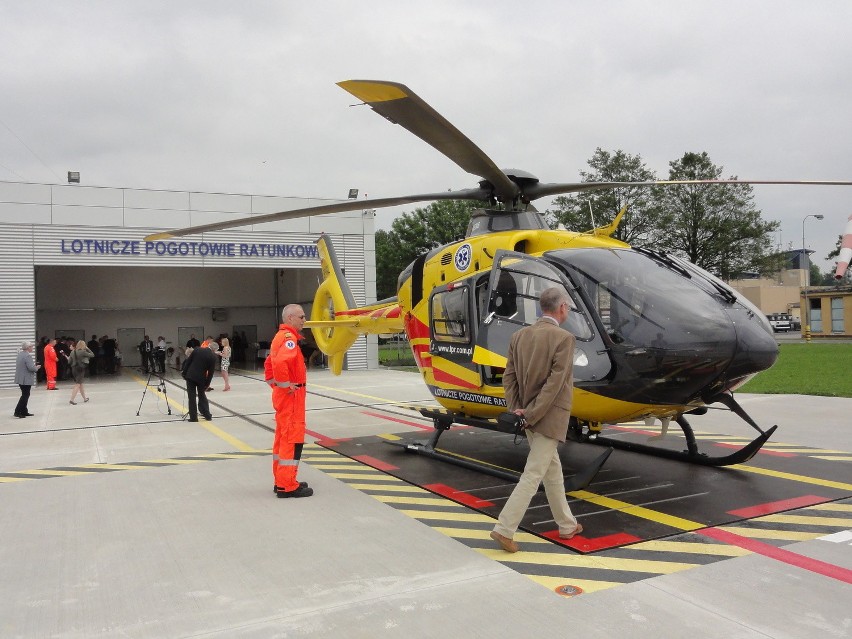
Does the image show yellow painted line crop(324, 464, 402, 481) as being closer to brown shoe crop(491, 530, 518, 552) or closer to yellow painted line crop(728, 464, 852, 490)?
brown shoe crop(491, 530, 518, 552)

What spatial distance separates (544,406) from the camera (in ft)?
14.9

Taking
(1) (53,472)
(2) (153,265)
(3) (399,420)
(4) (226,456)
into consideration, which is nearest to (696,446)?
(3) (399,420)

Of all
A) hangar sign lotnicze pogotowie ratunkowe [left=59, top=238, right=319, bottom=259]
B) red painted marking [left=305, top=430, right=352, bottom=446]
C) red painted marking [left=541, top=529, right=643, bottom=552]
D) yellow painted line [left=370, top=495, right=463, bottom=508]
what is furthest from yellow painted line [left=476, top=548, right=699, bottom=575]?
hangar sign lotnicze pogotowie ratunkowe [left=59, top=238, right=319, bottom=259]

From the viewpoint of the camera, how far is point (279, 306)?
110 feet

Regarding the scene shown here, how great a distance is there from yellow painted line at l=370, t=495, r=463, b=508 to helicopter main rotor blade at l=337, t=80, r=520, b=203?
342 cm

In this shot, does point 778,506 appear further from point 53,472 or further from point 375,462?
point 53,472

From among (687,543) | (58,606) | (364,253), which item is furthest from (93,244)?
(687,543)

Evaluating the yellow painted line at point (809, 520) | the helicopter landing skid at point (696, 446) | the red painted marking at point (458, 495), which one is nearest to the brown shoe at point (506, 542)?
the red painted marking at point (458, 495)

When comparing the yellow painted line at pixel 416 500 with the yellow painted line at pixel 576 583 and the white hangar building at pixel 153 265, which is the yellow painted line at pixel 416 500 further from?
the white hangar building at pixel 153 265

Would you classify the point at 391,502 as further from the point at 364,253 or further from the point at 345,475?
the point at 364,253

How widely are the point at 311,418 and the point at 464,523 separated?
23.3ft

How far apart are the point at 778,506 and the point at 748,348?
1.41m

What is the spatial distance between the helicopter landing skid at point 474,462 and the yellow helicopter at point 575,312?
0.03 metres

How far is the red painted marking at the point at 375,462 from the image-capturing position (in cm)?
755
